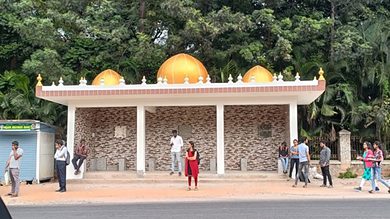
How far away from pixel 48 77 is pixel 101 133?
382 cm

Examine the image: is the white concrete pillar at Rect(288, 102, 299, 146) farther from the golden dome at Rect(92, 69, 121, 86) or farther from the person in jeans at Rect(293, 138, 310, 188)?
the golden dome at Rect(92, 69, 121, 86)

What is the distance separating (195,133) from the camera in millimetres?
20625

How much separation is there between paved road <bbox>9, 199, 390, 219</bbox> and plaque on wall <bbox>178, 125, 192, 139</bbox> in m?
8.91

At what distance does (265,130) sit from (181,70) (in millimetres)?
4720

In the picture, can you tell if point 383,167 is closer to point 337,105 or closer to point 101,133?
point 337,105

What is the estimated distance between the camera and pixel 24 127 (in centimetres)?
1697

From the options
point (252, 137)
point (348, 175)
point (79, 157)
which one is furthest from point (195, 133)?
point (348, 175)

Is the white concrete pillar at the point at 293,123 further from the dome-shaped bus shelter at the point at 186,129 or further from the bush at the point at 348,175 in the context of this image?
the bush at the point at 348,175

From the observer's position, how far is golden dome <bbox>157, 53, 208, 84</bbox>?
19375mm

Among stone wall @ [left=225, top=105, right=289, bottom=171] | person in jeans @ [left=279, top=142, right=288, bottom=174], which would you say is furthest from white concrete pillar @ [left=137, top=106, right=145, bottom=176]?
person in jeans @ [left=279, top=142, right=288, bottom=174]

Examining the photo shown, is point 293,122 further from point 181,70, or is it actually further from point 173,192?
point 173,192

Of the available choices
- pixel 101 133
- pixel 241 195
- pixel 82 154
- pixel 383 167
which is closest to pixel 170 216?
pixel 241 195

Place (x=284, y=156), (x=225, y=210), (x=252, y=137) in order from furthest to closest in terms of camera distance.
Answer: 1. (x=252, y=137)
2. (x=284, y=156)
3. (x=225, y=210)

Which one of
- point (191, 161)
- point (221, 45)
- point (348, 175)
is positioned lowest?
point (348, 175)
